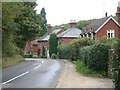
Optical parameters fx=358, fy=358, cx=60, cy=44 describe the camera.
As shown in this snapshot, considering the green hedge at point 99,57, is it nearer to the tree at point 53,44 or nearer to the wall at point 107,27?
the wall at point 107,27

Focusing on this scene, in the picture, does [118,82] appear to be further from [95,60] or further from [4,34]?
[4,34]

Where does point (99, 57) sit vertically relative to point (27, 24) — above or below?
below

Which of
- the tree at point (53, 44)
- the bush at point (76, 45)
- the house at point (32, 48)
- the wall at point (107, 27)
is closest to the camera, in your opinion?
the bush at point (76, 45)

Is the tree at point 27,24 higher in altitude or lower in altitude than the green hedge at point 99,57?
higher

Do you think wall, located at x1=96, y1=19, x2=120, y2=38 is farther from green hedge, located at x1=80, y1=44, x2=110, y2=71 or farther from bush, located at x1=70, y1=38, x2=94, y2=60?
green hedge, located at x1=80, y1=44, x2=110, y2=71

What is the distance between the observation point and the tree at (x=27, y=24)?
58.9m

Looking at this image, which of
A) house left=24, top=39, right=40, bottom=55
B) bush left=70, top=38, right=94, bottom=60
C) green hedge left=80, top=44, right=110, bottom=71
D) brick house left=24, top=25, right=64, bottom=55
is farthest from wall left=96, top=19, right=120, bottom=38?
house left=24, top=39, right=40, bottom=55

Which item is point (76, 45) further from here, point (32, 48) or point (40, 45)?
point (32, 48)

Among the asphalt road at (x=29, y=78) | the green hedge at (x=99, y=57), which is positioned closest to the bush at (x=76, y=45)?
the asphalt road at (x=29, y=78)

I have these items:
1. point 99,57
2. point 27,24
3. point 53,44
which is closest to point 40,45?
point 53,44

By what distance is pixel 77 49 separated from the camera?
50.1m

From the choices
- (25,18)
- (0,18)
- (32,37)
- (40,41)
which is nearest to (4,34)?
(0,18)

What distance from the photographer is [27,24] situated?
59281 mm

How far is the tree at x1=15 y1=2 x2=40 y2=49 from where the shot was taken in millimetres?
58888
